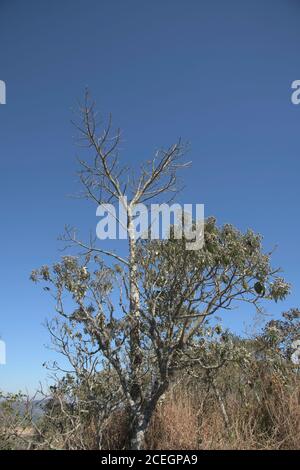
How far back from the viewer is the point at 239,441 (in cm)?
666

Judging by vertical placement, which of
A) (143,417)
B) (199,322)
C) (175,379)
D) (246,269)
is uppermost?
(246,269)

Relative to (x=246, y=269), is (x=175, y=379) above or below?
below

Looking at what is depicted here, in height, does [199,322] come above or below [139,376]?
above

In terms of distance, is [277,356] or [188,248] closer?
[188,248]

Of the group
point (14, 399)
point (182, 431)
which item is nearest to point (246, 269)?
point (182, 431)

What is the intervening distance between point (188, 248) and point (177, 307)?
0.94 m

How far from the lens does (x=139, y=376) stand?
7.08 m

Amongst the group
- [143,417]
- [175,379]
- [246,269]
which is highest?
[246,269]

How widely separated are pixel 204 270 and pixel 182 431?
2207 millimetres
